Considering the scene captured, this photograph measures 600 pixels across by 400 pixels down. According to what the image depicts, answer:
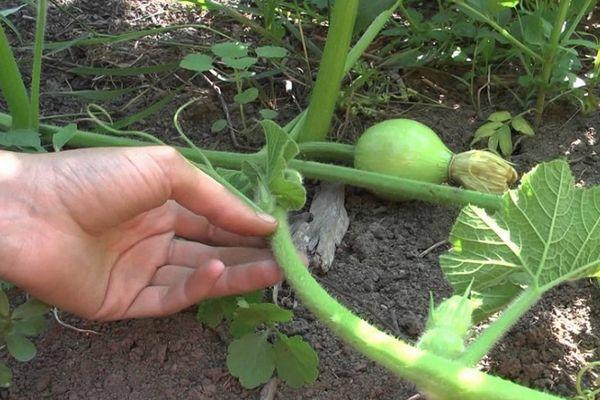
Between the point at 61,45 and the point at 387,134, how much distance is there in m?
0.89

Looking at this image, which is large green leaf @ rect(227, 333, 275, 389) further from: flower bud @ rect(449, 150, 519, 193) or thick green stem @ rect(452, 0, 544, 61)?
thick green stem @ rect(452, 0, 544, 61)

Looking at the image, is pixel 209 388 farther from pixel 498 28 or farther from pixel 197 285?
pixel 498 28

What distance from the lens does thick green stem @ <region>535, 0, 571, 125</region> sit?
1887 millimetres

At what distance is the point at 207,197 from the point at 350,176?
466 mm

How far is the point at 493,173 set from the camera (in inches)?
72.3

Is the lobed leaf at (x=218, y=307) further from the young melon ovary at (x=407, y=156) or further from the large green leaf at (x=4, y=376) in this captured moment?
the young melon ovary at (x=407, y=156)

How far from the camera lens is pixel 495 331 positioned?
46.8 inches

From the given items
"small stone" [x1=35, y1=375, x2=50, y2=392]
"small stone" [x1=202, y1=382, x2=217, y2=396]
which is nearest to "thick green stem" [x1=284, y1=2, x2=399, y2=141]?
"small stone" [x1=202, y1=382, x2=217, y2=396]

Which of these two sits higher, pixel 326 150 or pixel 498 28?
pixel 498 28

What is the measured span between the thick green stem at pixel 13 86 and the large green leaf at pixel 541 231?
1002 millimetres

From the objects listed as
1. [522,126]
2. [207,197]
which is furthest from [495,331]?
[522,126]

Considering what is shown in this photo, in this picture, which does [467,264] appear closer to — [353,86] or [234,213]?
[234,213]

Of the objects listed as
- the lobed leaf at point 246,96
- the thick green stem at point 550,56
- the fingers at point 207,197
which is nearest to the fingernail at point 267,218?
the fingers at point 207,197

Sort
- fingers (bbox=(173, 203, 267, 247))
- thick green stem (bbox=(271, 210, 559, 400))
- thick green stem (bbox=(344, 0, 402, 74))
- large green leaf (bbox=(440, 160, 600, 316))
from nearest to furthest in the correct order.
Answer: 1. thick green stem (bbox=(271, 210, 559, 400))
2. large green leaf (bbox=(440, 160, 600, 316))
3. fingers (bbox=(173, 203, 267, 247))
4. thick green stem (bbox=(344, 0, 402, 74))
